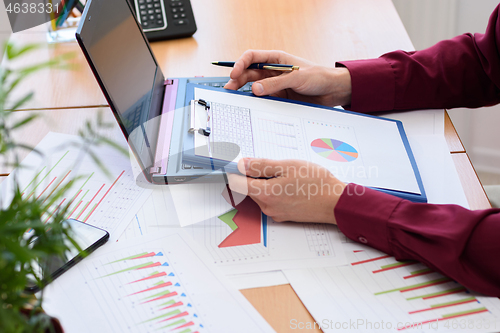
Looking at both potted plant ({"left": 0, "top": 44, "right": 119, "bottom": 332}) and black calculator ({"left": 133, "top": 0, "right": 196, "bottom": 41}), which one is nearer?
potted plant ({"left": 0, "top": 44, "right": 119, "bottom": 332})

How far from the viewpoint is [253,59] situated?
872 millimetres

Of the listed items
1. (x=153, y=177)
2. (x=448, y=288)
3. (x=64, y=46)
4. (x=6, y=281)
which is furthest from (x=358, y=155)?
(x=64, y=46)

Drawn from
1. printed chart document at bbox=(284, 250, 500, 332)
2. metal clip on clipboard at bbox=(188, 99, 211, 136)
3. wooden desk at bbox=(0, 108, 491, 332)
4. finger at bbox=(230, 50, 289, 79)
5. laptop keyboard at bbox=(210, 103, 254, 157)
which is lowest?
printed chart document at bbox=(284, 250, 500, 332)

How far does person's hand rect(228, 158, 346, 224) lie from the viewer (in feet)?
2.12

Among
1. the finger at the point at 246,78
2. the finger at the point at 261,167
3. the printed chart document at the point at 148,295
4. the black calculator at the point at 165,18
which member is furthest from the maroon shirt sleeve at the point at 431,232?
the black calculator at the point at 165,18

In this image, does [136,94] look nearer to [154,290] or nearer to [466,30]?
[154,290]

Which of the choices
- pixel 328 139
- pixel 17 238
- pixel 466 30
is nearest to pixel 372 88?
pixel 328 139

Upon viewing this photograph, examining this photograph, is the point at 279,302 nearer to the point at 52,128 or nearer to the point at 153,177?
the point at 153,177

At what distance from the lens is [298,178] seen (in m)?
0.66

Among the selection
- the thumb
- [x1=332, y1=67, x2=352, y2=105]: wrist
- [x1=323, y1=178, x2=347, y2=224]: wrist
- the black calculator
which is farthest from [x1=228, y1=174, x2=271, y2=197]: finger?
the black calculator

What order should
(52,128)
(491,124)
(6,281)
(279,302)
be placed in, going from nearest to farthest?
(6,281) → (279,302) → (52,128) → (491,124)

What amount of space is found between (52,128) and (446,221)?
794mm

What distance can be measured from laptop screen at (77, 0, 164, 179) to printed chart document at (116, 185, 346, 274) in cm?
10

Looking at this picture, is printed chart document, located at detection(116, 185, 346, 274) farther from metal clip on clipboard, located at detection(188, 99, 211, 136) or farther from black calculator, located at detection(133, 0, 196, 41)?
black calculator, located at detection(133, 0, 196, 41)
